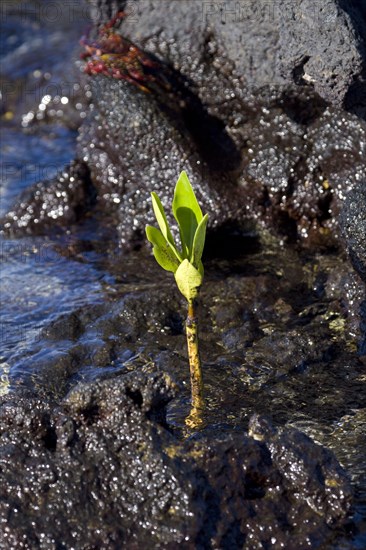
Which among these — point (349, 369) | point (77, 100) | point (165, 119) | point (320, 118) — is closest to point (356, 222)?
point (349, 369)

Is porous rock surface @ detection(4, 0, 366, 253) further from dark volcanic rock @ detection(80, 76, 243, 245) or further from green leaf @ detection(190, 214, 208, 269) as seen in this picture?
green leaf @ detection(190, 214, 208, 269)

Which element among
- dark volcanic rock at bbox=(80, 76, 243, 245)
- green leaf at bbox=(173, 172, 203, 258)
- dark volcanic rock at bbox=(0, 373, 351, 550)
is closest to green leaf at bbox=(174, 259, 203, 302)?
green leaf at bbox=(173, 172, 203, 258)

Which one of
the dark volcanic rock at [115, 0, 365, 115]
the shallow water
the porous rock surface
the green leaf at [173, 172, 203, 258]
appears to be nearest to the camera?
the green leaf at [173, 172, 203, 258]

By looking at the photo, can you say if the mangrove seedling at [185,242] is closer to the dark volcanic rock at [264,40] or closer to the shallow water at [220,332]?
the shallow water at [220,332]

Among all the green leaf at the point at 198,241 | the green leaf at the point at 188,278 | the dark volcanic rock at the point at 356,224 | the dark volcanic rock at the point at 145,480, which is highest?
the green leaf at the point at 198,241

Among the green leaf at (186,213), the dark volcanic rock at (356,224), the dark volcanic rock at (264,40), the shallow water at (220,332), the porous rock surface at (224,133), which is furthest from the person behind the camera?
the porous rock surface at (224,133)

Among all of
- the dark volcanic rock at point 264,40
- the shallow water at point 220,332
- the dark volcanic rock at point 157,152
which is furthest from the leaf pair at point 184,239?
the dark volcanic rock at point 157,152

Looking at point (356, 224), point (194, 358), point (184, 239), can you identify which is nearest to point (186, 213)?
point (184, 239)
